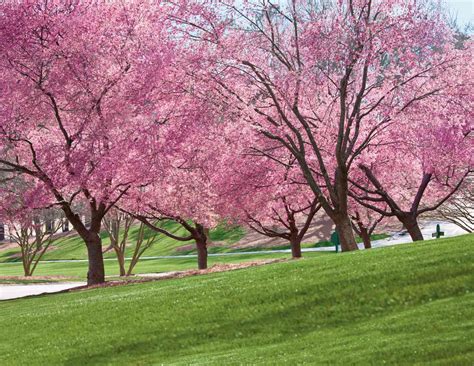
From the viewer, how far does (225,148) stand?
25.6 meters

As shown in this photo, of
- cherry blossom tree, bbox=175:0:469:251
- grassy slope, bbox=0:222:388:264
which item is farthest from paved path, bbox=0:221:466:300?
cherry blossom tree, bbox=175:0:469:251

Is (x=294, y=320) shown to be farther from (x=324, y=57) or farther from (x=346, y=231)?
(x=324, y=57)

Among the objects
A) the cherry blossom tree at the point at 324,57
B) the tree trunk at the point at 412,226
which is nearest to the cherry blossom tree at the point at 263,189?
the cherry blossom tree at the point at 324,57

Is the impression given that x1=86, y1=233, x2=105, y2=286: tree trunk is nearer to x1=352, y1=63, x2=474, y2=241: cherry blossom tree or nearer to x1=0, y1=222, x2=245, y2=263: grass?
x1=352, y1=63, x2=474, y2=241: cherry blossom tree

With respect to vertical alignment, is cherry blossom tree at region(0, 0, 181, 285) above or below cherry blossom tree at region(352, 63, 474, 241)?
above

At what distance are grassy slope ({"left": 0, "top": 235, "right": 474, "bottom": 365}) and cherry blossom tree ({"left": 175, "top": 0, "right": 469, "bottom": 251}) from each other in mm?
5635

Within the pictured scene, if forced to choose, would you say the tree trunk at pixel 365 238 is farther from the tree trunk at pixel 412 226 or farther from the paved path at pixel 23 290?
the paved path at pixel 23 290

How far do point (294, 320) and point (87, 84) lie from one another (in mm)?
12720

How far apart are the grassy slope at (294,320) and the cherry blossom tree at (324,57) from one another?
18.5ft

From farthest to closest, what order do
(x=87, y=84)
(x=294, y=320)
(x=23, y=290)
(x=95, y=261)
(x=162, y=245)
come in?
1. (x=162, y=245)
2. (x=23, y=290)
3. (x=95, y=261)
4. (x=87, y=84)
5. (x=294, y=320)

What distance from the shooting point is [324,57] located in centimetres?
2033

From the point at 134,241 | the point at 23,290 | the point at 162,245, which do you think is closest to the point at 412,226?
the point at 23,290

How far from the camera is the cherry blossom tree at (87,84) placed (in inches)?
846

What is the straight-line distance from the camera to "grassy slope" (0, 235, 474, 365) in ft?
30.5
